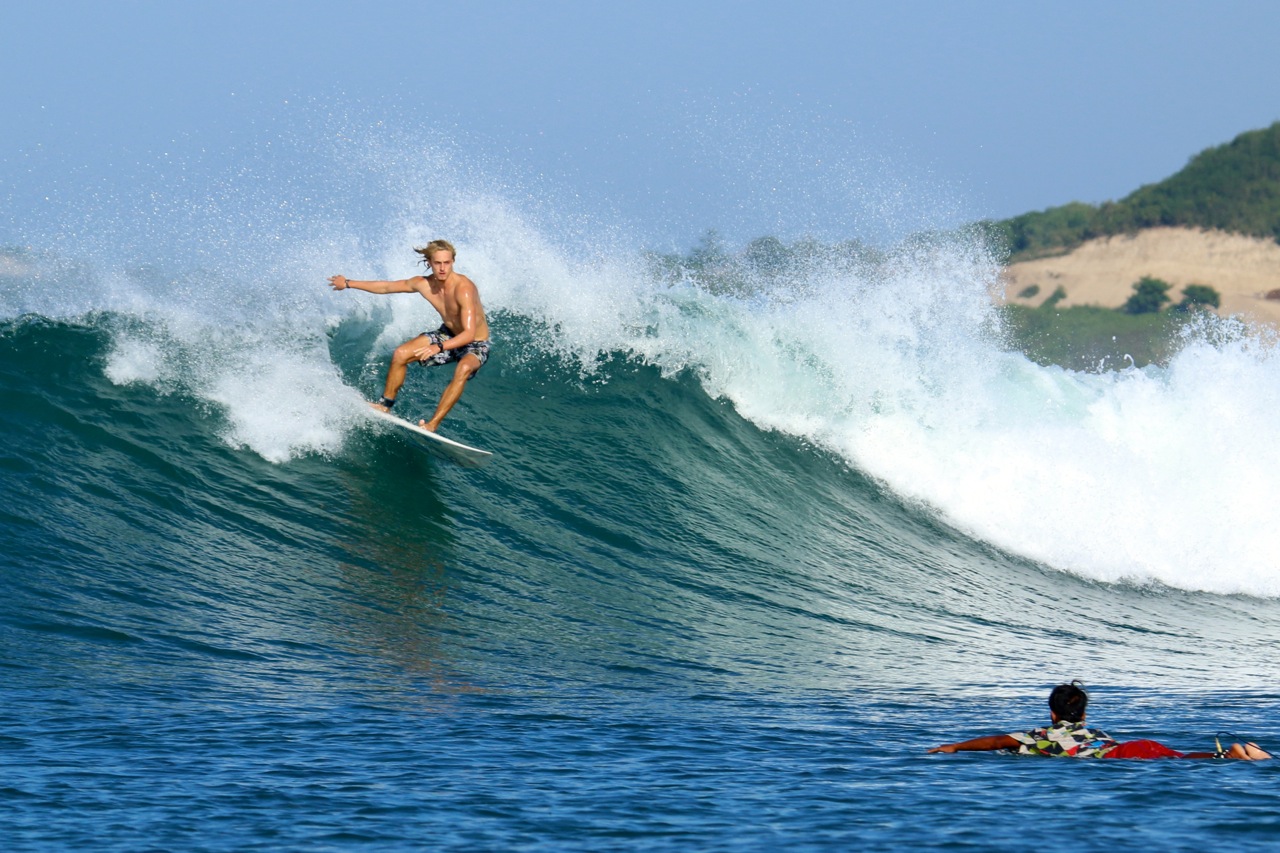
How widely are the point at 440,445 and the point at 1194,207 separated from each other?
75.9 m

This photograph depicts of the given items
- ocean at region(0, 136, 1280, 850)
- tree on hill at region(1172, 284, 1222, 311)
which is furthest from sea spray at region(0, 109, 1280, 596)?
tree on hill at region(1172, 284, 1222, 311)

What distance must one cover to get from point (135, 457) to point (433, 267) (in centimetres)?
255

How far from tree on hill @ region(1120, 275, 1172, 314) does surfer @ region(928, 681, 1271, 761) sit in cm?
7006

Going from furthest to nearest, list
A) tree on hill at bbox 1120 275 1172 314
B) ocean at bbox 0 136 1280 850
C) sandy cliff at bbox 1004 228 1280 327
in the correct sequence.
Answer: sandy cliff at bbox 1004 228 1280 327
tree on hill at bbox 1120 275 1172 314
ocean at bbox 0 136 1280 850

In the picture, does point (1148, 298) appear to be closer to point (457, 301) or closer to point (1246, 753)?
point (457, 301)

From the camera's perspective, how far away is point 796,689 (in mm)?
7641

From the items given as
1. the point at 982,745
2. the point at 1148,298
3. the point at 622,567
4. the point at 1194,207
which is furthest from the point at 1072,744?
the point at 1194,207

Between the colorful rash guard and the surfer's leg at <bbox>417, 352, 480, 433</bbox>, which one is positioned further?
the surfer's leg at <bbox>417, 352, 480, 433</bbox>

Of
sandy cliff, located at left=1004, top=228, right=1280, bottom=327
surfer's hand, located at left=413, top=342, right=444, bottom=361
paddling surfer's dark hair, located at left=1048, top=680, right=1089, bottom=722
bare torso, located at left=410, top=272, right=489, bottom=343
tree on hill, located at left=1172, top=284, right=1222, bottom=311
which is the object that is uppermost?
sandy cliff, located at left=1004, top=228, right=1280, bottom=327

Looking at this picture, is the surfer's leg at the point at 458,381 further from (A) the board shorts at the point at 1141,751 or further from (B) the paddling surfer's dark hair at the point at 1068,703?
(A) the board shorts at the point at 1141,751

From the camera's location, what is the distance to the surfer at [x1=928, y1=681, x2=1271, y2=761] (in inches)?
237

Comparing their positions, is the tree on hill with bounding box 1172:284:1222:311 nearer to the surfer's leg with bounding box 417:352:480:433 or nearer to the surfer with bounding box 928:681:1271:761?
the surfer's leg with bounding box 417:352:480:433

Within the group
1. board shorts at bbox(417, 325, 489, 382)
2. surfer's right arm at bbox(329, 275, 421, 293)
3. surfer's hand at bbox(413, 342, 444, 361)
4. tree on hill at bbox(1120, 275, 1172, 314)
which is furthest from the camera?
tree on hill at bbox(1120, 275, 1172, 314)

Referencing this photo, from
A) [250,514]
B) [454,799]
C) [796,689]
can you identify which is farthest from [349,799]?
[250,514]
